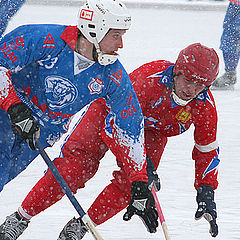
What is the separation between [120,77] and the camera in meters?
3.44

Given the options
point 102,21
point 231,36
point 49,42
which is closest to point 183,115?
point 102,21

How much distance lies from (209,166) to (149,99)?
1.76ft

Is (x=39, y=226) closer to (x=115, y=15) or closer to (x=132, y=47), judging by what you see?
(x=115, y=15)

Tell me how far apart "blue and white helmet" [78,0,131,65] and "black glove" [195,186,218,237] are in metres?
0.99

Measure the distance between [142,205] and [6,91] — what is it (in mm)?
962

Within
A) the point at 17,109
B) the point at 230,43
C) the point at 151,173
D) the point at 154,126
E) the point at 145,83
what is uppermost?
the point at 17,109

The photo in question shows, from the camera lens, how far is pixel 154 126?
12.9 feet

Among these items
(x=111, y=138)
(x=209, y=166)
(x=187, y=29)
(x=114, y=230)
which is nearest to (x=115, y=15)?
(x=111, y=138)

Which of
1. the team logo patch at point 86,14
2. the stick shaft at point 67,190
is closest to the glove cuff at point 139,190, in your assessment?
the stick shaft at point 67,190

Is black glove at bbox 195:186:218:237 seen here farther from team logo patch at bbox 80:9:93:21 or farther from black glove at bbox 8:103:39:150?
team logo patch at bbox 80:9:93:21

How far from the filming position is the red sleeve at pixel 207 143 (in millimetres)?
3746

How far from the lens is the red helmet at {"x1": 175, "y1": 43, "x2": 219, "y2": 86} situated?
3590 mm

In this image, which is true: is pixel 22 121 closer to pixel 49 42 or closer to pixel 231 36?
pixel 49 42

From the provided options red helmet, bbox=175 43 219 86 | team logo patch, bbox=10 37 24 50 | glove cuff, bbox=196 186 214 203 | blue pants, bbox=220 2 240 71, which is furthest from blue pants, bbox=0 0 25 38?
glove cuff, bbox=196 186 214 203
